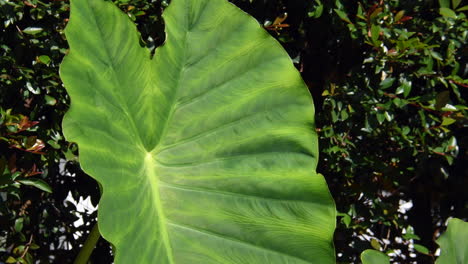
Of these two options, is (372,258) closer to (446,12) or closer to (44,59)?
(44,59)

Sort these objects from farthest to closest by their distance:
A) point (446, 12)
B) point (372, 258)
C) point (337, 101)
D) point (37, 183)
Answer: point (446, 12)
point (337, 101)
point (37, 183)
point (372, 258)

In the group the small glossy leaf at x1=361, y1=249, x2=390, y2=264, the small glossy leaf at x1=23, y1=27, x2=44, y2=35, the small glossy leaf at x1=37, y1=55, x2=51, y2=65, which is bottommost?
the small glossy leaf at x1=361, y1=249, x2=390, y2=264

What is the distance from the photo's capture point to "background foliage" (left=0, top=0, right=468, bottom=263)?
7.62ft

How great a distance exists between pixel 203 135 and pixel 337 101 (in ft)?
3.42

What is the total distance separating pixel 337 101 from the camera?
8.57 feet

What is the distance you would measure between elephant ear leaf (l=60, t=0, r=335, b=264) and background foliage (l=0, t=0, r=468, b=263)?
74 cm

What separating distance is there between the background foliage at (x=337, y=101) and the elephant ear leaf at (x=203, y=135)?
2.42ft

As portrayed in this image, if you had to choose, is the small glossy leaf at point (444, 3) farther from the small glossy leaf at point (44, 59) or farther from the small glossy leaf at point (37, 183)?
the small glossy leaf at point (37, 183)

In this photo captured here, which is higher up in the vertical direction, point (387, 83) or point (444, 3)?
point (444, 3)

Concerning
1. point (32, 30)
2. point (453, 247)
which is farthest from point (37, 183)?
point (453, 247)

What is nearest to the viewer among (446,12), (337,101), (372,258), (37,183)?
(372,258)

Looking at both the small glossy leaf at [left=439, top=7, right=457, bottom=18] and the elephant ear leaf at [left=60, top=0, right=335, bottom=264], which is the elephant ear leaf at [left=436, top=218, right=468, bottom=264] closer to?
the elephant ear leaf at [left=60, top=0, right=335, bottom=264]

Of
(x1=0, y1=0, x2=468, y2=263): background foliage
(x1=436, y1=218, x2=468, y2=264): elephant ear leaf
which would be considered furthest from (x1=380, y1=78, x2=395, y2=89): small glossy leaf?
(x1=436, y1=218, x2=468, y2=264): elephant ear leaf

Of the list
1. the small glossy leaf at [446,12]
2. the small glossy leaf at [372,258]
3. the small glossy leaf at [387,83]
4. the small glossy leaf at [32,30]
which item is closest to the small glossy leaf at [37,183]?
the small glossy leaf at [32,30]
